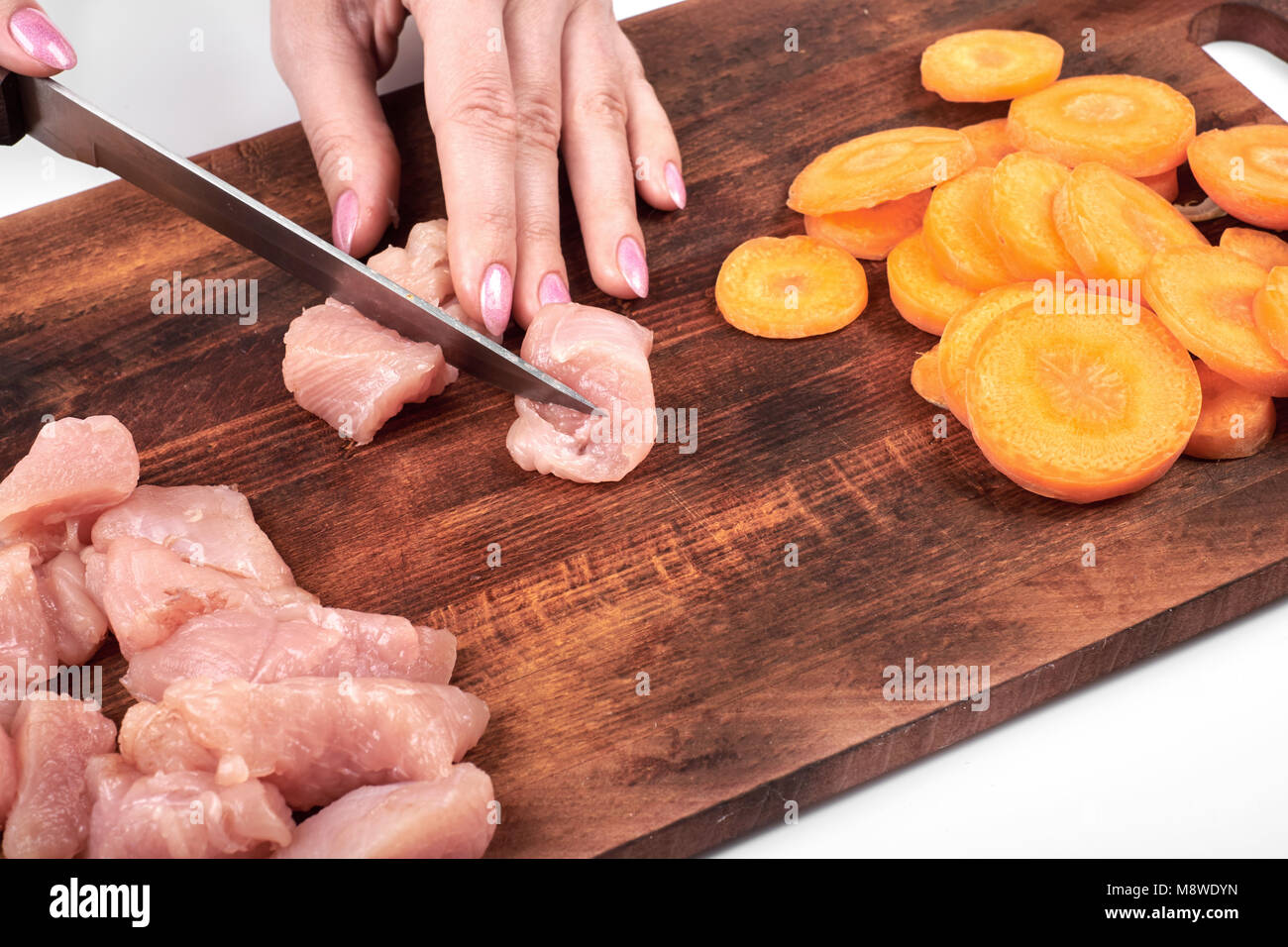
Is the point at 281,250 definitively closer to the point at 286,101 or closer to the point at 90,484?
the point at 90,484

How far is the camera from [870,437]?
8.58 feet

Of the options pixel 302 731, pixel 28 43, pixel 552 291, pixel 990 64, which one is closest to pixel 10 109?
pixel 28 43

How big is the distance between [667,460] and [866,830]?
0.83 m

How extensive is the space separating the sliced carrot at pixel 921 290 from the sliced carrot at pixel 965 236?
0.02 meters

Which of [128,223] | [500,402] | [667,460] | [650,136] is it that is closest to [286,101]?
[128,223]

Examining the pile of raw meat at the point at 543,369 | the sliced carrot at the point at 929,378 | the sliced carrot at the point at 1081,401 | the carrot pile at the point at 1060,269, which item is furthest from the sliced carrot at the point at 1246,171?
the pile of raw meat at the point at 543,369

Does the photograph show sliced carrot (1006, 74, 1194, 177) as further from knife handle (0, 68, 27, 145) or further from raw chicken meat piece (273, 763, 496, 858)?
knife handle (0, 68, 27, 145)

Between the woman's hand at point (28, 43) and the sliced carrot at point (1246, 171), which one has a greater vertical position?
the woman's hand at point (28, 43)

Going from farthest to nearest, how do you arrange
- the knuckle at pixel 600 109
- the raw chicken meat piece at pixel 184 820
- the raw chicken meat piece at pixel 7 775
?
the knuckle at pixel 600 109
the raw chicken meat piece at pixel 7 775
the raw chicken meat piece at pixel 184 820

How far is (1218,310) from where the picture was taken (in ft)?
8.21

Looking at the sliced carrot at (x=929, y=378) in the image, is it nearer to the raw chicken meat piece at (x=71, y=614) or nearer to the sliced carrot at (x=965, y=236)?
the sliced carrot at (x=965, y=236)

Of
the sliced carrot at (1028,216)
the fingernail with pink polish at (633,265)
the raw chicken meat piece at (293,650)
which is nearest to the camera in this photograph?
the raw chicken meat piece at (293,650)

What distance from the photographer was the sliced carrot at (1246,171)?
2785 mm

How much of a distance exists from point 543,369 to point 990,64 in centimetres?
152
